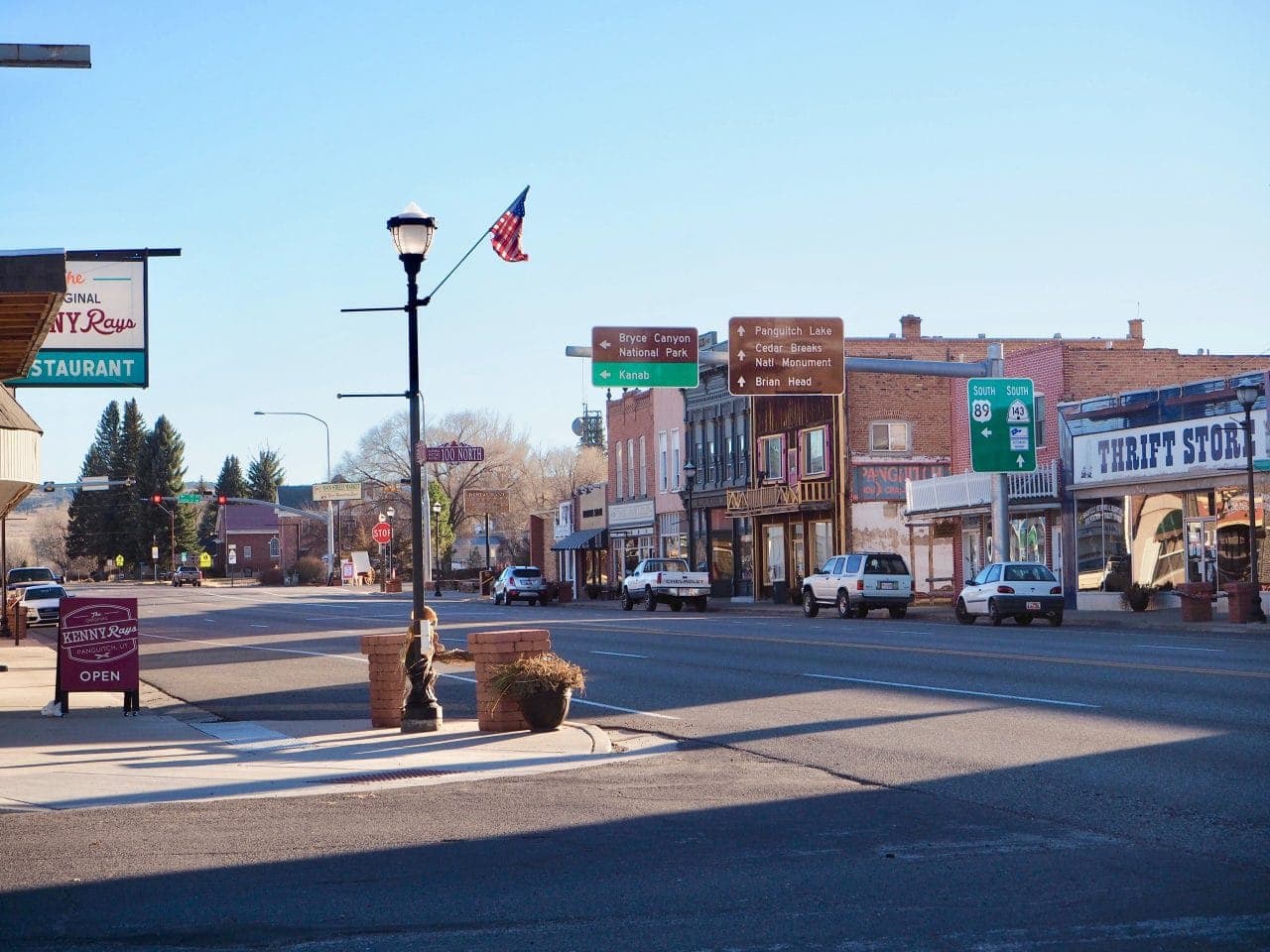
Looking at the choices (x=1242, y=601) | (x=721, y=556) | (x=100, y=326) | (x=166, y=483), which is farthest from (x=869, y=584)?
(x=166, y=483)

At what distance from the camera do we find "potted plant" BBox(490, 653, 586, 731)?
1452cm

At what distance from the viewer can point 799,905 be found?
7.14m

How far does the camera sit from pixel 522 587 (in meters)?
59.7

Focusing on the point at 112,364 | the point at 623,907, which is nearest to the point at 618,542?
the point at 112,364

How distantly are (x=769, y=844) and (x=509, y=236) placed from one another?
14.1m

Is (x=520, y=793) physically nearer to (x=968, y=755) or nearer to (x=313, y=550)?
(x=968, y=755)

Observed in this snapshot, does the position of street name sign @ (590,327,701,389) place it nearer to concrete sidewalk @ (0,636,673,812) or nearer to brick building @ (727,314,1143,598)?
brick building @ (727,314,1143,598)

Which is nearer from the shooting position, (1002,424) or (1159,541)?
(1002,424)

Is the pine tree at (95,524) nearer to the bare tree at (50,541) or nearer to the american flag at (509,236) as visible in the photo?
the bare tree at (50,541)

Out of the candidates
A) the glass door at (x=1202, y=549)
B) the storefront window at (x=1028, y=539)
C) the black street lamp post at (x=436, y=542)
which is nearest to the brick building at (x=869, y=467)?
the storefront window at (x=1028, y=539)

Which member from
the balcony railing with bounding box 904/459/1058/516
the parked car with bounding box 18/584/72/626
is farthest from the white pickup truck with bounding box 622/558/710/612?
the parked car with bounding box 18/584/72/626

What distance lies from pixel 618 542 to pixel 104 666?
189 feet

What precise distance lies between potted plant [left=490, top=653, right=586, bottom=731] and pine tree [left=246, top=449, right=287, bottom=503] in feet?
500

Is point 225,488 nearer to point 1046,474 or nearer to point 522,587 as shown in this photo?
point 522,587
